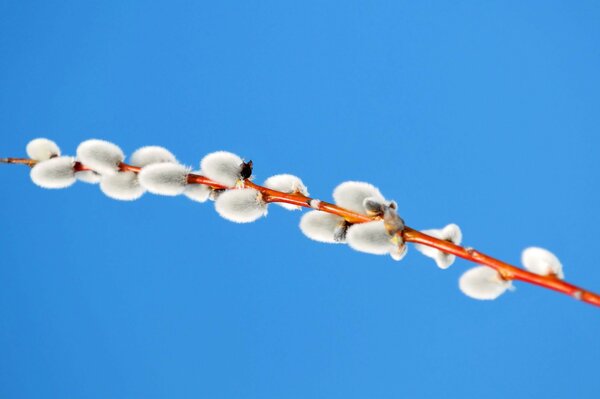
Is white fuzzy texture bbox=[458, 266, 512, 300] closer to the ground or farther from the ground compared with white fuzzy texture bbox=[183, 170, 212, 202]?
closer to the ground

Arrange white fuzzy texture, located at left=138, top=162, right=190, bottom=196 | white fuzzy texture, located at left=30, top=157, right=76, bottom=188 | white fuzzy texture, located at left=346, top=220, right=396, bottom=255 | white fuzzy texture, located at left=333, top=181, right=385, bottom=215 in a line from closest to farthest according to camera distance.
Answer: white fuzzy texture, located at left=346, top=220, right=396, bottom=255 → white fuzzy texture, located at left=333, top=181, right=385, bottom=215 → white fuzzy texture, located at left=138, top=162, right=190, bottom=196 → white fuzzy texture, located at left=30, top=157, right=76, bottom=188

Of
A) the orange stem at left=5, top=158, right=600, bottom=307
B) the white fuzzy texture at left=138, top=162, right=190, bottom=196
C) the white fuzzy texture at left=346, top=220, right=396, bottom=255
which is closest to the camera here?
the orange stem at left=5, top=158, right=600, bottom=307

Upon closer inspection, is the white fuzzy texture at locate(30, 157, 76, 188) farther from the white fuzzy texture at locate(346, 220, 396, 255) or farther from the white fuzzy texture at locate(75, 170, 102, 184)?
the white fuzzy texture at locate(346, 220, 396, 255)

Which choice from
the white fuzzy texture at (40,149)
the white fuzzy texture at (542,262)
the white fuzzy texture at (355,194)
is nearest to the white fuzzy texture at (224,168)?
the white fuzzy texture at (355,194)

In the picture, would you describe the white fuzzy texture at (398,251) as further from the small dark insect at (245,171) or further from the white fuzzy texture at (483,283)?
the small dark insect at (245,171)

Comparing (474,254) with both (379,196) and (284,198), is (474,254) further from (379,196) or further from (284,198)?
(284,198)

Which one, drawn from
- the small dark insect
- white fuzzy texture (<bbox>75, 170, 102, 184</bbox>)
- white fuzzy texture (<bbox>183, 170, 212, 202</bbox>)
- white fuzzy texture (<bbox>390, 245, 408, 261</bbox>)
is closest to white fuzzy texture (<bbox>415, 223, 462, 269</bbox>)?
white fuzzy texture (<bbox>390, 245, 408, 261</bbox>)
